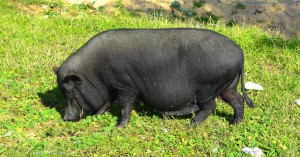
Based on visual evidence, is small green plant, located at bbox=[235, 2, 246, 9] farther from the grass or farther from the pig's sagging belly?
the pig's sagging belly

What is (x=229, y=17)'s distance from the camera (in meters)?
12.5

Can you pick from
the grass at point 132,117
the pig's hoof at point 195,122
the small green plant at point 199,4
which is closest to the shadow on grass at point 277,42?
the grass at point 132,117

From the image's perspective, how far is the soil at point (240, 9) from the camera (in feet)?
40.4

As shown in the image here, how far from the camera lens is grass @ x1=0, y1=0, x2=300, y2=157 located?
5.46 metres

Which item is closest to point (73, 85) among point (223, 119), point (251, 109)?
point (223, 119)

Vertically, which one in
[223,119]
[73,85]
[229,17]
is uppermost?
[73,85]

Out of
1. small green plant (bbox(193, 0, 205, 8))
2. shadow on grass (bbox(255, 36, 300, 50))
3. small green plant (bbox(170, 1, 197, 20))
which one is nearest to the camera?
shadow on grass (bbox(255, 36, 300, 50))

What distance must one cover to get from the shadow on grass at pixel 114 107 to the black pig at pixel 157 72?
286 mm

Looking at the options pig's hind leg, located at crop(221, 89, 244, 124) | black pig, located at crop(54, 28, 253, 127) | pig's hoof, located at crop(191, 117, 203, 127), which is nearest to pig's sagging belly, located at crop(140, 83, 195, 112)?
black pig, located at crop(54, 28, 253, 127)

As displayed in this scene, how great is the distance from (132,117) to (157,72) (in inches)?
30.3

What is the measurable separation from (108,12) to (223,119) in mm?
7107

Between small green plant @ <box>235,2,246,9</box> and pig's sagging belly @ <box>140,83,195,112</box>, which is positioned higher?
pig's sagging belly @ <box>140,83,195,112</box>

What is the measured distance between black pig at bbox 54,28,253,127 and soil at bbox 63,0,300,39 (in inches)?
252

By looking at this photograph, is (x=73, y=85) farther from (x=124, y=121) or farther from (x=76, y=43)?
(x=76, y=43)
